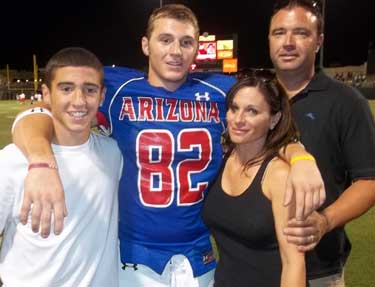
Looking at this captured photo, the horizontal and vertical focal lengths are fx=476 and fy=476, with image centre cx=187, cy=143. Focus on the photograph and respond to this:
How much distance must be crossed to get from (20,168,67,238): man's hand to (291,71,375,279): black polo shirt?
1.30m

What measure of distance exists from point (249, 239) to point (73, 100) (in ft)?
3.46

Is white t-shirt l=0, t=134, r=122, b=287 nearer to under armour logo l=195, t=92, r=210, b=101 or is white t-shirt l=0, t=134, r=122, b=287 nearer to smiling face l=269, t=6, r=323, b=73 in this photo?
under armour logo l=195, t=92, r=210, b=101

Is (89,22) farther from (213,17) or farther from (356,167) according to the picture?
(356,167)

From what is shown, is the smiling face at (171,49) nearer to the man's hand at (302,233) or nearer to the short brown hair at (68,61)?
the short brown hair at (68,61)

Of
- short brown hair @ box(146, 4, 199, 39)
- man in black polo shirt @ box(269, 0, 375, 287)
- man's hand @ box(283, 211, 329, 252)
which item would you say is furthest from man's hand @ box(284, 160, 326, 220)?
short brown hair @ box(146, 4, 199, 39)

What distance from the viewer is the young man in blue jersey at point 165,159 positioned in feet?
8.59

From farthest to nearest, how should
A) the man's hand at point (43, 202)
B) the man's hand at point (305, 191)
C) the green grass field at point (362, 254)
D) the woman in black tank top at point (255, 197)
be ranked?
the green grass field at point (362, 254) → the woman in black tank top at point (255, 197) → the man's hand at point (305, 191) → the man's hand at point (43, 202)

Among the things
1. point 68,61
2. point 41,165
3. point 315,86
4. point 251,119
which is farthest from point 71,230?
point 315,86

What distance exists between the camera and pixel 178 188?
8.66 ft

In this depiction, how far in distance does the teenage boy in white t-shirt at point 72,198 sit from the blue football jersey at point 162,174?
0.20 metres

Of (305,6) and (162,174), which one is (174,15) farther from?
(162,174)

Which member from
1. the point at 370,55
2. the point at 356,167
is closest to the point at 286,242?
the point at 356,167

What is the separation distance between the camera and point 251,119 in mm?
2328

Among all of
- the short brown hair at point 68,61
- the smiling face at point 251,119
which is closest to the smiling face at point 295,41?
the smiling face at point 251,119
